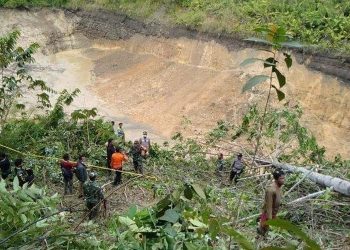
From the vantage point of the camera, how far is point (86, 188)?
343 inches

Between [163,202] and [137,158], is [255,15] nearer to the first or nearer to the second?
[137,158]

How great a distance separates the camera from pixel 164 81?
73.8 ft

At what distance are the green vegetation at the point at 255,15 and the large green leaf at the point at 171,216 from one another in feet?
53.7

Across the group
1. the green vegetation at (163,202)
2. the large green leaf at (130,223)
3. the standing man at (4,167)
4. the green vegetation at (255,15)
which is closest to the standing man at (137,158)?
the green vegetation at (163,202)

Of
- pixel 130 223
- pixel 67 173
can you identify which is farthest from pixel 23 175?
pixel 130 223

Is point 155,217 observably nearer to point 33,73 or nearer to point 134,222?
point 134,222

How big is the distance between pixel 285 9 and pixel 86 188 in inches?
576

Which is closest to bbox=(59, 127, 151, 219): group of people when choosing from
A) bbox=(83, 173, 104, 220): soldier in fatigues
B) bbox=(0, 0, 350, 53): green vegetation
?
bbox=(83, 173, 104, 220): soldier in fatigues

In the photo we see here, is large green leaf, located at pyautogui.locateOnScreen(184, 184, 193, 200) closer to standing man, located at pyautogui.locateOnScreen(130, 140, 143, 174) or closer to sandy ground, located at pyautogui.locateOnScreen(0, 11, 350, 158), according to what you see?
standing man, located at pyautogui.locateOnScreen(130, 140, 143, 174)

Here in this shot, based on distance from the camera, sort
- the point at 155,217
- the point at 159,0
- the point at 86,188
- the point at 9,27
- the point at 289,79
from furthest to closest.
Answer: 1. the point at 9,27
2. the point at 159,0
3. the point at 289,79
4. the point at 86,188
5. the point at 155,217

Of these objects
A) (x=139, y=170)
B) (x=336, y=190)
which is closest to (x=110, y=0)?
(x=139, y=170)

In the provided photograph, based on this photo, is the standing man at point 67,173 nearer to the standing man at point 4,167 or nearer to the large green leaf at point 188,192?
the standing man at point 4,167

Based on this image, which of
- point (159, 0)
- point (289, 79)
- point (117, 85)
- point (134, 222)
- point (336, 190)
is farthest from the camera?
point (159, 0)

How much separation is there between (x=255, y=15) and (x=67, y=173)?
13.6 meters
